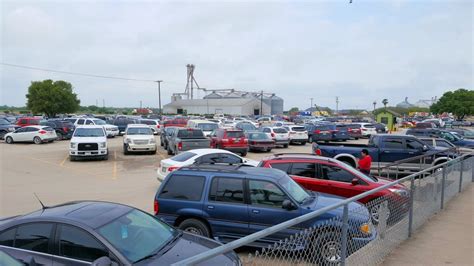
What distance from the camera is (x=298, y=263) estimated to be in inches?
165

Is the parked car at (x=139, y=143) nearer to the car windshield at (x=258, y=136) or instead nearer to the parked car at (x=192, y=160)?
the car windshield at (x=258, y=136)

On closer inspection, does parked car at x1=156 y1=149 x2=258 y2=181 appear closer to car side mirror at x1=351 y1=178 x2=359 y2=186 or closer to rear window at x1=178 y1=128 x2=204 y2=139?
car side mirror at x1=351 y1=178 x2=359 y2=186

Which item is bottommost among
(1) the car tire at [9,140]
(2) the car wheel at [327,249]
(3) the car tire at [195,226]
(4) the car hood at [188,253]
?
(1) the car tire at [9,140]

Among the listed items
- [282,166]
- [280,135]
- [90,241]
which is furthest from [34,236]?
[280,135]

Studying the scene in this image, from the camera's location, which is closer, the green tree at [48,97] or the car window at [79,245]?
the car window at [79,245]

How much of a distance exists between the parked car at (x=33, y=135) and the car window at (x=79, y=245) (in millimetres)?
28247

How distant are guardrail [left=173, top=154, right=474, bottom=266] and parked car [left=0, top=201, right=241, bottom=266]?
898 mm

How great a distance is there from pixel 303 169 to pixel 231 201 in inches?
124

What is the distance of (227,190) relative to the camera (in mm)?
7004

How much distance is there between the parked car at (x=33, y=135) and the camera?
2950 centimetres

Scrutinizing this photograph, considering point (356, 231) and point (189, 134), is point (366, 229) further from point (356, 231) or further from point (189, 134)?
point (189, 134)

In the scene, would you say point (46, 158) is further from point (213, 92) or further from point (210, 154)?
point (213, 92)

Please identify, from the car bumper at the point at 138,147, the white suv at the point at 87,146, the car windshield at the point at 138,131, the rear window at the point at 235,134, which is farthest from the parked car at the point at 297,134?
the white suv at the point at 87,146

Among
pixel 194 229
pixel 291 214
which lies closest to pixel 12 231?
pixel 194 229
